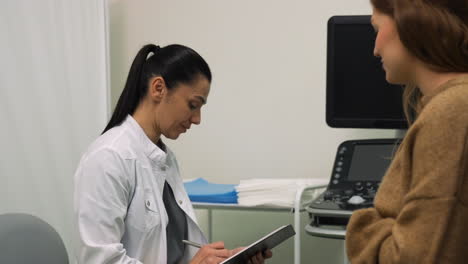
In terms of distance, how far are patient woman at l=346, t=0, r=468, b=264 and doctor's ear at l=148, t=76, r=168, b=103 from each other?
80 centimetres

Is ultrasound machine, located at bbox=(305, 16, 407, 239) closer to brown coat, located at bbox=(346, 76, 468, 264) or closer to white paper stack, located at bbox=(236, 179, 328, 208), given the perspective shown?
white paper stack, located at bbox=(236, 179, 328, 208)

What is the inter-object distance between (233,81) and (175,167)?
1028mm

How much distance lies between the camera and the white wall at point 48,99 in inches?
88.7

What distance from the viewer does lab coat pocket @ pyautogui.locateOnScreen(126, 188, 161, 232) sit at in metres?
1.59

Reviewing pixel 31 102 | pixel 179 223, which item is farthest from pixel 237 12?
pixel 179 223

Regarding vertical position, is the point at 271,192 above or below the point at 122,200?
below

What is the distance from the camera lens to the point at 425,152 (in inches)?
34.4

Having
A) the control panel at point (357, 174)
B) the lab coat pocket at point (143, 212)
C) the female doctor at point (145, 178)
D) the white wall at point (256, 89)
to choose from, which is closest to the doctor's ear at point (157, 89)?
the female doctor at point (145, 178)

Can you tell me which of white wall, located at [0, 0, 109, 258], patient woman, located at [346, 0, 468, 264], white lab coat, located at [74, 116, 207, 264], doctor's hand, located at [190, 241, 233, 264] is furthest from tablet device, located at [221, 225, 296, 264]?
white wall, located at [0, 0, 109, 258]

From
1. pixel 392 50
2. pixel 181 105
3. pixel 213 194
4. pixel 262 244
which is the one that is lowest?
pixel 213 194

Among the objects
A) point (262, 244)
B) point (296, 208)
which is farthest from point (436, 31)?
point (296, 208)

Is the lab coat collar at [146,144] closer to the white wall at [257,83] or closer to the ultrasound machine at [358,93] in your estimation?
the ultrasound machine at [358,93]

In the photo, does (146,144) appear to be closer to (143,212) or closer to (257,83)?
(143,212)

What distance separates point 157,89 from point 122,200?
1.03 feet
